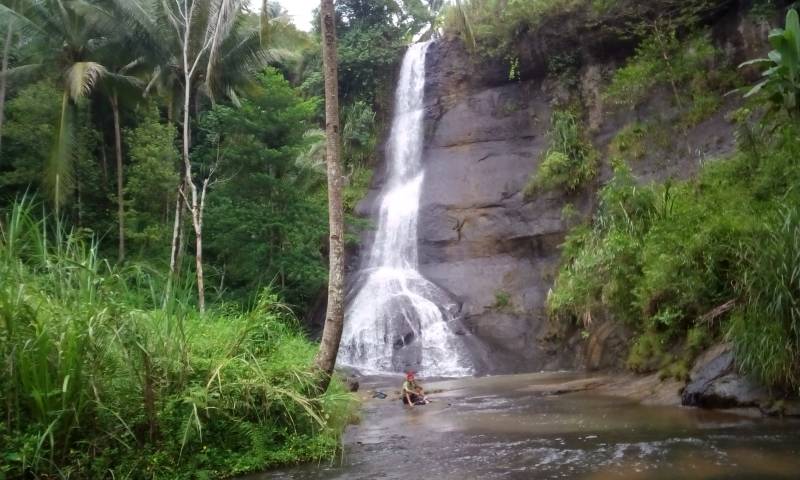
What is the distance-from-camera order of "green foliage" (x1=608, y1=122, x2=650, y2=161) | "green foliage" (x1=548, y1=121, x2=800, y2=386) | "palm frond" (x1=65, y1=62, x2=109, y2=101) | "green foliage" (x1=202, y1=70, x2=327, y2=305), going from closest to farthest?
"green foliage" (x1=548, y1=121, x2=800, y2=386)
"palm frond" (x1=65, y1=62, x2=109, y2=101)
"green foliage" (x1=202, y1=70, x2=327, y2=305)
"green foliage" (x1=608, y1=122, x2=650, y2=161)

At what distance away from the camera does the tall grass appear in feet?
17.0

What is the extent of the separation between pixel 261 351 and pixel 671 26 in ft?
56.6

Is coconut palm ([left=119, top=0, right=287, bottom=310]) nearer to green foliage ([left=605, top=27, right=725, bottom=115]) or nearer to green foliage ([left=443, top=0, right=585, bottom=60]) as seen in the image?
green foliage ([left=443, top=0, right=585, bottom=60])

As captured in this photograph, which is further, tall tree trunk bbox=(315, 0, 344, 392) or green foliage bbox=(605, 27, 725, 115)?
green foliage bbox=(605, 27, 725, 115)

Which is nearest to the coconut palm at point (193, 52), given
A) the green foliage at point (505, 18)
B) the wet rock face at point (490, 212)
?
the wet rock face at point (490, 212)

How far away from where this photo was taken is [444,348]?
1658 centimetres

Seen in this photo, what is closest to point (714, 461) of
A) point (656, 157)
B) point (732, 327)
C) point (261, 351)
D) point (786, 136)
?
point (732, 327)

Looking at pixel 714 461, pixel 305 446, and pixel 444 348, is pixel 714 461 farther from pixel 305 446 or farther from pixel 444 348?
pixel 444 348

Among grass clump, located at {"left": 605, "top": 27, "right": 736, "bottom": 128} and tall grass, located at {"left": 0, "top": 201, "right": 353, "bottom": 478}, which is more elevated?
grass clump, located at {"left": 605, "top": 27, "right": 736, "bottom": 128}

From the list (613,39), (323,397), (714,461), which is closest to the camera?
(714,461)

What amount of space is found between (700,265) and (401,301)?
9745 millimetres

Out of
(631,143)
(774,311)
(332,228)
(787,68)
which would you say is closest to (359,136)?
(631,143)

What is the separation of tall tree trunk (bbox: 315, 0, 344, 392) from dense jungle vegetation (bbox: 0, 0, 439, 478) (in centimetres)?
48

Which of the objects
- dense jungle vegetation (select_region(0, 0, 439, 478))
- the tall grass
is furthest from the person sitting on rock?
the tall grass
